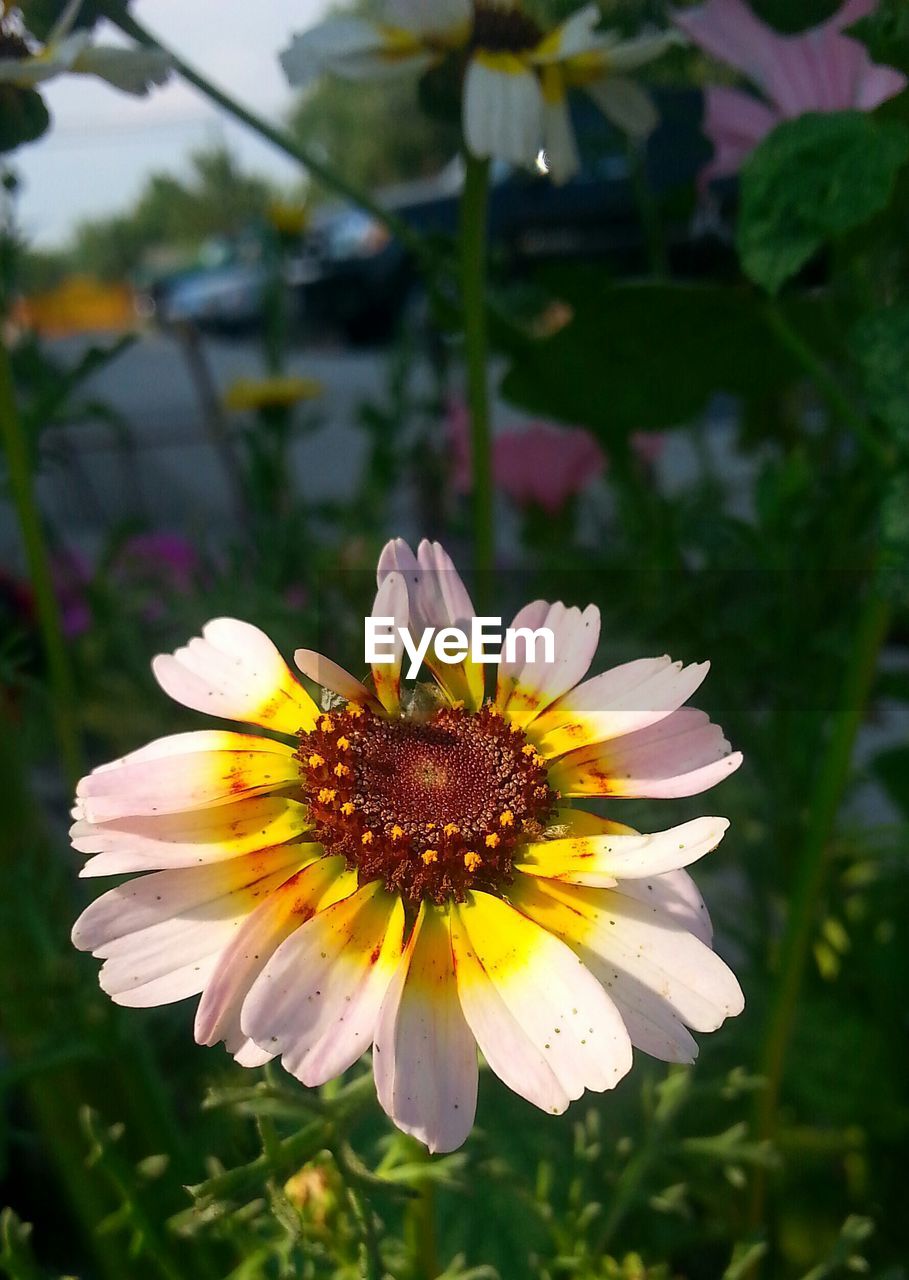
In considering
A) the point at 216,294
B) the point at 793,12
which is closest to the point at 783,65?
the point at 793,12

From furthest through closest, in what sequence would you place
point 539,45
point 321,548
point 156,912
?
point 321,548
point 539,45
point 156,912

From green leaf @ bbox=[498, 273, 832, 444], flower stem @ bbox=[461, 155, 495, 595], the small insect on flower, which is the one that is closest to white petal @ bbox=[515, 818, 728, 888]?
the small insect on flower

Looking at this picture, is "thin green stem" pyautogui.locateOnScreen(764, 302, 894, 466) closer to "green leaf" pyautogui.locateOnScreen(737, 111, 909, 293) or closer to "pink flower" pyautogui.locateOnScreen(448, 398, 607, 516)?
"green leaf" pyautogui.locateOnScreen(737, 111, 909, 293)

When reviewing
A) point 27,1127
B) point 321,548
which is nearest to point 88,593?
point 321,548

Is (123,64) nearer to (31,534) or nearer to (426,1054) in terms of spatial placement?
(31,534)

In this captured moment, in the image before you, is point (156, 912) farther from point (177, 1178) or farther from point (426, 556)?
point (177, 1178)

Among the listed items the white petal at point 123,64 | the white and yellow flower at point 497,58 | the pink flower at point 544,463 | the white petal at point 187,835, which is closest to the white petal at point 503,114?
the white and yellow flower at point 497,58
